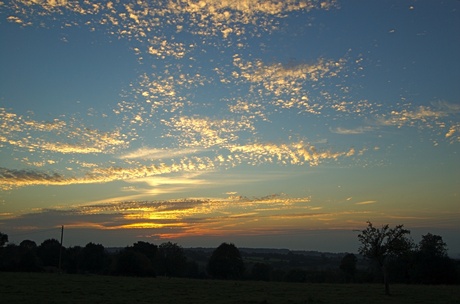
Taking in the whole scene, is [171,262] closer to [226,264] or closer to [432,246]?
[226,264]

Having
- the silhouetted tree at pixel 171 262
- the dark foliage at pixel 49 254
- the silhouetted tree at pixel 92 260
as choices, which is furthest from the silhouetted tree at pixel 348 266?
the dark foliage at pixel 49 254

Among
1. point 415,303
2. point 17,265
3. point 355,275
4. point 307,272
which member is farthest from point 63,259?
point 415,303

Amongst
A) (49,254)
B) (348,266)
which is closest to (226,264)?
(348,266)

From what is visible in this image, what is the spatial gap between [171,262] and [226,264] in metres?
Answer: 17.4

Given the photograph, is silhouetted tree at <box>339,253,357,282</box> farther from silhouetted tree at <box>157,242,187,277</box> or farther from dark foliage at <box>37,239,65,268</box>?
dark foliage at <box>37,239,65,268</box>

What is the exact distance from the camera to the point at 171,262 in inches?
3885

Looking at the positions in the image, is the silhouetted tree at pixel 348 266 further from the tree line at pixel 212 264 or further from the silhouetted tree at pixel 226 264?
the silhouetted tree at pixel 226 264

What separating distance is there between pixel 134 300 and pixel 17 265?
6446 cm

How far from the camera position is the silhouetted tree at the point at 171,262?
98.1 meters

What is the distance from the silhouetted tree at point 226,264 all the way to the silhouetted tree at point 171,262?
38.5 ft

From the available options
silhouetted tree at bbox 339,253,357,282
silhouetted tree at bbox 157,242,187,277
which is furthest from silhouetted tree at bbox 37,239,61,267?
silhouetted tree at bbox 339,253,357,282

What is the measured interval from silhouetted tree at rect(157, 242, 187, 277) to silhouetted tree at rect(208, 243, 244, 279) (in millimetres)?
11747

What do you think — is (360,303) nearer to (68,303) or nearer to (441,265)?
(68,303)

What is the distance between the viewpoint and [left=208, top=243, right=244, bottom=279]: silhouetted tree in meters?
88.1
